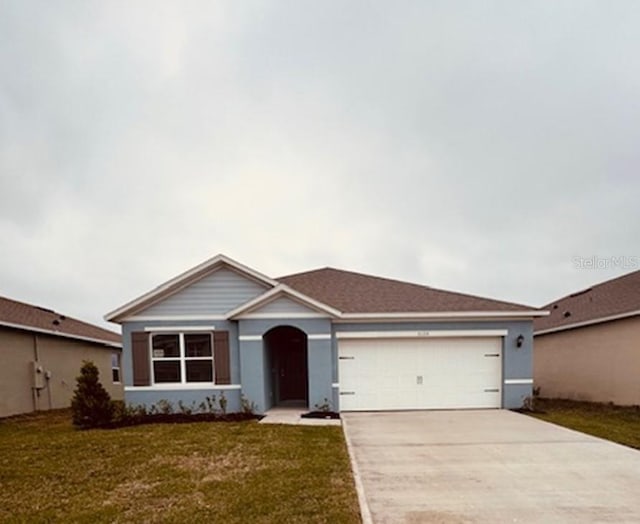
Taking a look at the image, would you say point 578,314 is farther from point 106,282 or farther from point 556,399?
point 106,282

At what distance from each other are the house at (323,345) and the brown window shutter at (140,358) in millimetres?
29

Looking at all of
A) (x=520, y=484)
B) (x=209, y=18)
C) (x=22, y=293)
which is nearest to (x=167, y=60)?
(x=209, y=18)

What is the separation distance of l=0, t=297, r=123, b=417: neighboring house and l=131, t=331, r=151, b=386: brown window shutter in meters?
5.33

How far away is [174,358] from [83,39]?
894cm

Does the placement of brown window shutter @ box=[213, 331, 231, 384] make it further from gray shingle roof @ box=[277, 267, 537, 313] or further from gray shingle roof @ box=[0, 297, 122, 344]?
gray shingle roof @ box=[0, 297, 122, 344]

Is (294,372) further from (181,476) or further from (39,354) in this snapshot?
(39,354)

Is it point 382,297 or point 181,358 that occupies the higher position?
point 382,297

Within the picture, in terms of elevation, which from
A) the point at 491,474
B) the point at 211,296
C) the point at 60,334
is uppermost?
the point at 211,296

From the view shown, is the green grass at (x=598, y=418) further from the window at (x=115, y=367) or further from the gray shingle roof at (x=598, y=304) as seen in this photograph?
the window at (x=115, y=367)

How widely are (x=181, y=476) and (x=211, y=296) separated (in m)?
6.47

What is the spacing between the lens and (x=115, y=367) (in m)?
21.6

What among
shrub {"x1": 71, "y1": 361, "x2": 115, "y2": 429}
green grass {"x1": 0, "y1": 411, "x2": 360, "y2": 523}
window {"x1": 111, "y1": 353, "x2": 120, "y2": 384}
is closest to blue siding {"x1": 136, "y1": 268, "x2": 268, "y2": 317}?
shrub {"x1": 71, "y1": 361, "x2": 115, "y2": 429}

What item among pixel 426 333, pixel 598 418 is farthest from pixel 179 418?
pixel 598 418

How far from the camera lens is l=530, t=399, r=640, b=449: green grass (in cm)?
888
